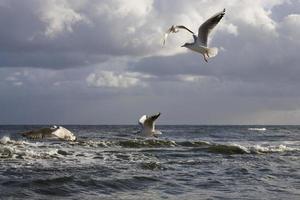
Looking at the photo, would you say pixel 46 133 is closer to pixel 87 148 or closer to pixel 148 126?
pixel 148 126

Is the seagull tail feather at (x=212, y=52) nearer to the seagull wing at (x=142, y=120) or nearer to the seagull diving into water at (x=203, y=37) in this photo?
the seagull diving into water at (x=203, y=37)

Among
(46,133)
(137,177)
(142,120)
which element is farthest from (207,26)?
(46,133)

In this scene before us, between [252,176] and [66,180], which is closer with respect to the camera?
[66,180]

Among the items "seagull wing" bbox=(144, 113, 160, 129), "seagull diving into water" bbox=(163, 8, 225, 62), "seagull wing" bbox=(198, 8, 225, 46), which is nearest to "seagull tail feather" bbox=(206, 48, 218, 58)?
"seagull diving into water" bbox=(163, 8, 225, 62)

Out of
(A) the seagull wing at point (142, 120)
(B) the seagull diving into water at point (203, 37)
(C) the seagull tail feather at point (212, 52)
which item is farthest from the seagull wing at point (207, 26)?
(A) the seagull wing at point (142, 120)

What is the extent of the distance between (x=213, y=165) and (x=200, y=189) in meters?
5.49

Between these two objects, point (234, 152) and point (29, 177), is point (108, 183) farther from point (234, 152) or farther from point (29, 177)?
point (234, 152)

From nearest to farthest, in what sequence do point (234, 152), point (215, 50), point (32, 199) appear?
1. point (32, 199)
2. point (215, 50)
3. point (234, 152)

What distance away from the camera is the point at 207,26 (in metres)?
12.1

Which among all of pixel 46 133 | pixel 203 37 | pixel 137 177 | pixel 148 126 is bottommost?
pixel 137 177

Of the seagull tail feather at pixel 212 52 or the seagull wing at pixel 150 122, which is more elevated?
the seagull tail feather at pixel 212 52

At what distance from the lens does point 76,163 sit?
1727cm

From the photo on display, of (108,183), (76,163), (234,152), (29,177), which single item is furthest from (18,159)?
(234,152)

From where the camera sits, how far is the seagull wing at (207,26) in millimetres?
11734
